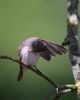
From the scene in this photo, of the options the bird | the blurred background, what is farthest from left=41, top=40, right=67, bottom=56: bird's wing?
the blurred background

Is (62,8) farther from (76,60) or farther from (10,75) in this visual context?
(76,60)

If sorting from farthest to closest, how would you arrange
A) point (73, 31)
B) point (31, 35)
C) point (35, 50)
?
point (31, 35)
point (35, 50)
point (73, 31)

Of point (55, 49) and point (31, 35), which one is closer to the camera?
point (55, 49)

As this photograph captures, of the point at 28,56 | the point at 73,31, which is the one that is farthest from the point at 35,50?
the point at 73,31

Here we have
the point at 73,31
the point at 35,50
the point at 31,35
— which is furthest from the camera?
the point at 31,35

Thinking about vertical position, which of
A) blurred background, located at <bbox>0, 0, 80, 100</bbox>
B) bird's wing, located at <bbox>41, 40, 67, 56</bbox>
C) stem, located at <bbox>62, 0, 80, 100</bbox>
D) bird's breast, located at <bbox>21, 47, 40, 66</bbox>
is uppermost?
stem, located at <bbox>62, 0, 80, 100</bbox>

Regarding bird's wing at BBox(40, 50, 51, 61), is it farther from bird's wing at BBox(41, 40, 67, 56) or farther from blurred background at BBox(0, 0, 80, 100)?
blurred background at BBox(0, 0, 80, 100)

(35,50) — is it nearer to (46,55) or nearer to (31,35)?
(46,55)
